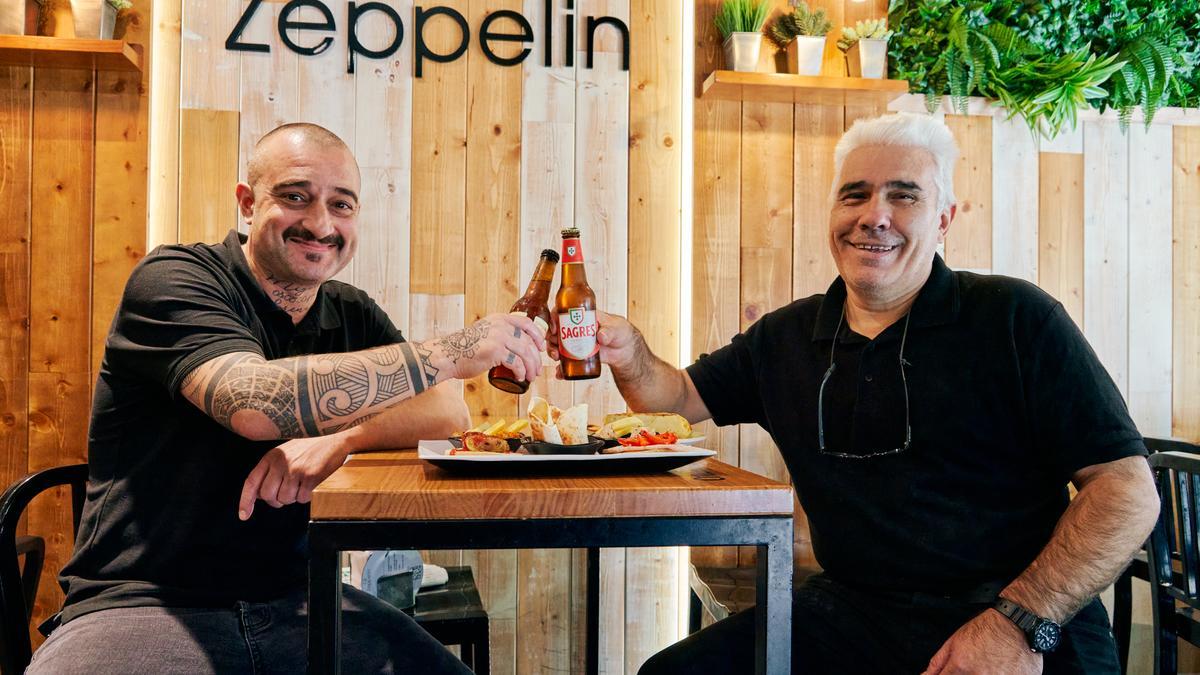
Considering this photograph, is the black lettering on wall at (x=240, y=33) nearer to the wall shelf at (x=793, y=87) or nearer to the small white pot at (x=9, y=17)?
the small white pot at (x=9, y=17)

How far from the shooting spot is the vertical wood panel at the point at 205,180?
109 inches

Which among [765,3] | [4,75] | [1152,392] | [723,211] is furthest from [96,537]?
[1152,392]

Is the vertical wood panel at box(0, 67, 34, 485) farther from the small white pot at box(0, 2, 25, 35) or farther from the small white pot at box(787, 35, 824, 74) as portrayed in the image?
the small white pot at box(787, 35, 824, 74)

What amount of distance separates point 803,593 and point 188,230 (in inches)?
79.4

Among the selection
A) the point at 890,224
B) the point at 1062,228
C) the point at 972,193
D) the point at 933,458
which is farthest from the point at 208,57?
the point at 1062,228

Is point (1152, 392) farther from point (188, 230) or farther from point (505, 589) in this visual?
point (188, 230)

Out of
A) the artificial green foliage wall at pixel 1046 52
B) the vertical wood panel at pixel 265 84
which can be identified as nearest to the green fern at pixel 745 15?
the artificial green foliage wall at pixel 1046 52

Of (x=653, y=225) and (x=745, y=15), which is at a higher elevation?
(x=745, y=15)

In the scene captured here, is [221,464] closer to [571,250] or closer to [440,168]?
[571,250]

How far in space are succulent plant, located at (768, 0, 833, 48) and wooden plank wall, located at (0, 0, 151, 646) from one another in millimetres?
1892

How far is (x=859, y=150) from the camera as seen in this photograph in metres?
2.00

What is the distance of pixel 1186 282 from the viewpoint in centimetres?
320

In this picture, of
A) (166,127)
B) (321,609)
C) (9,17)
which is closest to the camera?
(321,609)

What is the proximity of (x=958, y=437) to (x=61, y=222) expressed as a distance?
246 centimetres
